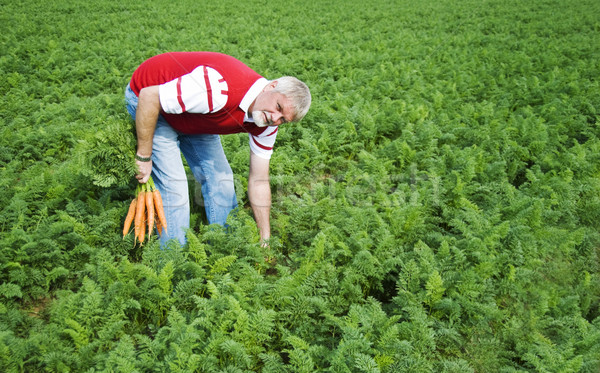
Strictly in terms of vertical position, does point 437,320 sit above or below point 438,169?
below

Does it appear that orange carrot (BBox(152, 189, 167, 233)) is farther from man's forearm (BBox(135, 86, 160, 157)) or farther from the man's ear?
the man's ear

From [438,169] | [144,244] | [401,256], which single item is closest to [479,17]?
[438,169]

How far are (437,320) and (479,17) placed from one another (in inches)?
812

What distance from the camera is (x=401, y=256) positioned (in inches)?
169

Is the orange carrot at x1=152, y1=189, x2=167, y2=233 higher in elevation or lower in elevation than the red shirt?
lower

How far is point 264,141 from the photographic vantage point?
3.94m

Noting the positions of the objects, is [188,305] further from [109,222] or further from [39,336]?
[109,222]

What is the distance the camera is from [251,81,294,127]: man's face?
3371mm

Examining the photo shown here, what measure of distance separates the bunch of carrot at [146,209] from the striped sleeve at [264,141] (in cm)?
116

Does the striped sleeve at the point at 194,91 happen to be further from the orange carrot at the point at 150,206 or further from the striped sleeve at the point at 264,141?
the orange carrot at the point at 150,206

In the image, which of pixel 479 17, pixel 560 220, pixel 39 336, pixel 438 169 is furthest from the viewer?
pixel 479 17

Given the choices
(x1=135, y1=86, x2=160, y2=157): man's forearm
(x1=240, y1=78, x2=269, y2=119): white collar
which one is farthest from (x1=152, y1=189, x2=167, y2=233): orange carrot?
(x1=240, y1=78, x2=269, y2=119): white collar

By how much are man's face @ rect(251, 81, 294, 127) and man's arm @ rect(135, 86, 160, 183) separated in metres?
0.87

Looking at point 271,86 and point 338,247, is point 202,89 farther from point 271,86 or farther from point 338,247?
point 338,247
